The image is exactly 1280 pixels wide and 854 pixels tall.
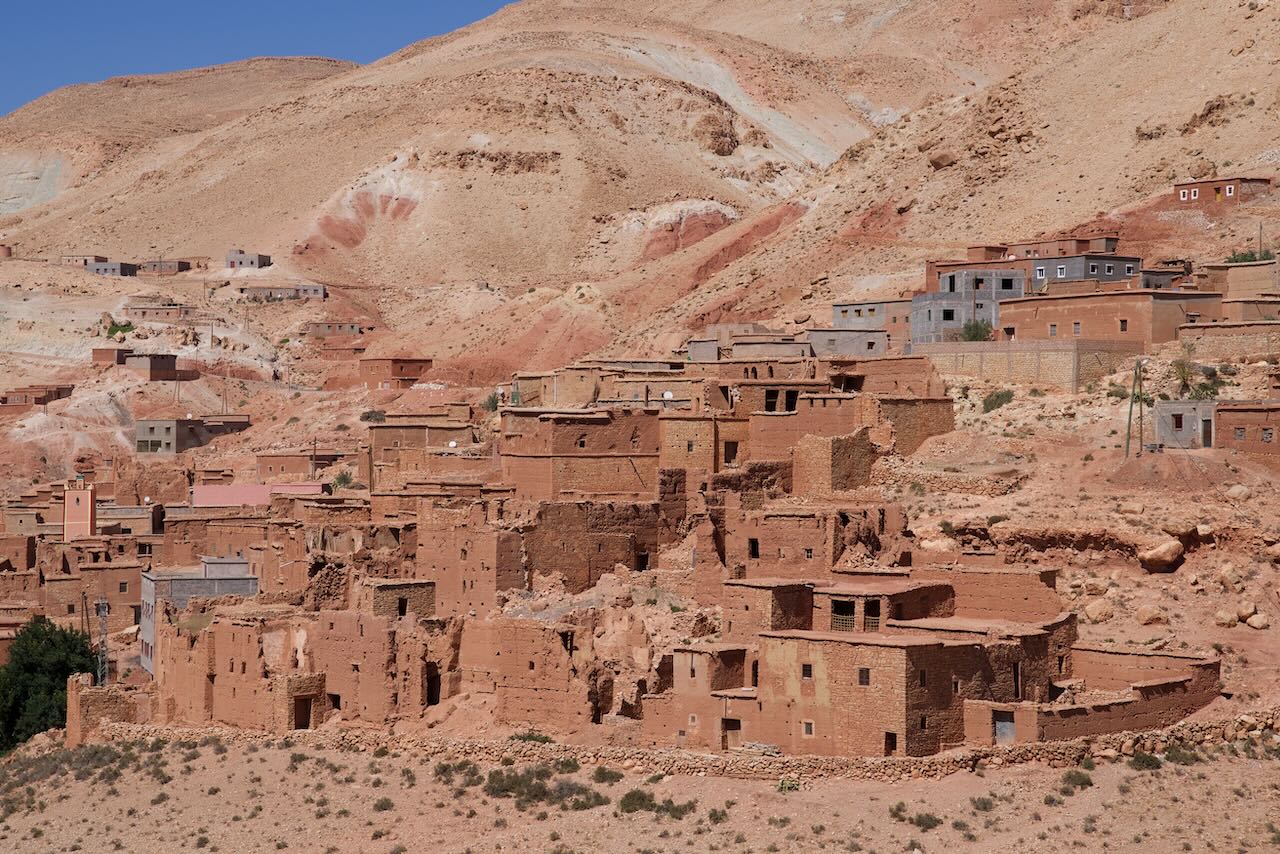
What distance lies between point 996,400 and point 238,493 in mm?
18618

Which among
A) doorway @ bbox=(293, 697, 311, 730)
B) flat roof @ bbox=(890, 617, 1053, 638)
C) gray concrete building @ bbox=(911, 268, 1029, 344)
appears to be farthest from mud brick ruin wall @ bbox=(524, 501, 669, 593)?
gray concrete building @ bbox=(911, 268, 1029, 344)

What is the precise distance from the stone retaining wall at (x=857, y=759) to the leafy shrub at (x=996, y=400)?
12.2 m

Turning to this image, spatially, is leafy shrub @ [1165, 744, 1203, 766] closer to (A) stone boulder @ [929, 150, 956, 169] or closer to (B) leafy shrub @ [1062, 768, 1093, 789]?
(B) leafy shrub @ [1062, 768, 1093, 789]

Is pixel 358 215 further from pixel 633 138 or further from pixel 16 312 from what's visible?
pixel 16 312

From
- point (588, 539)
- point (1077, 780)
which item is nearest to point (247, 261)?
point (588, 539)

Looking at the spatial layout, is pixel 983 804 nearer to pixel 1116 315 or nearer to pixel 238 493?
pixel 1116 315

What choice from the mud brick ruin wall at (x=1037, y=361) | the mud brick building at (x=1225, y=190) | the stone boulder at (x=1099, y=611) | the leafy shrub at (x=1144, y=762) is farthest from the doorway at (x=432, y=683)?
the mud brick building at (x=1225, y=190)

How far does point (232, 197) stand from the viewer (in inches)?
4688

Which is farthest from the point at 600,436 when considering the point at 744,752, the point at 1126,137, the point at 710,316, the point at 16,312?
the point at 16,312

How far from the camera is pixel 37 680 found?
139ft

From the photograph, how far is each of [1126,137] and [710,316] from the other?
45.4 ft

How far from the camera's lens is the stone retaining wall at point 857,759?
2922 centimetres

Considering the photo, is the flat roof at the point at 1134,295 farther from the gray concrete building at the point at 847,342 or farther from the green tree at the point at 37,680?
the green tree at the point at 37,680

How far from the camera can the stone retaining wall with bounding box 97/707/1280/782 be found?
95.9 feet
